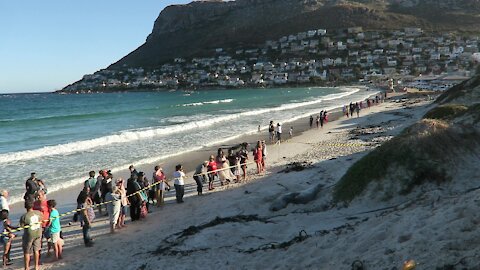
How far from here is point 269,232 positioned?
28.3ft

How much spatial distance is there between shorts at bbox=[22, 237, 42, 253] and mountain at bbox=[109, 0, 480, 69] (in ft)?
509

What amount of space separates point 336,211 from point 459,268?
15.0 ft

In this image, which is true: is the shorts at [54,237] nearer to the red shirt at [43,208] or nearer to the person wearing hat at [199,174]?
the red shirt at [43,208]

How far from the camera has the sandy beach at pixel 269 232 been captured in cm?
584

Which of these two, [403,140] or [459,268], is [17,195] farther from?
[459,268]

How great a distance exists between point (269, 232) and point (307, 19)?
555ft

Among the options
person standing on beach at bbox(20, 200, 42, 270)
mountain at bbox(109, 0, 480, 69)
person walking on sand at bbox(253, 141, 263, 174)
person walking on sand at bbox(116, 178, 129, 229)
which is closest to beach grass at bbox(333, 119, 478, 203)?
person walking on sand at bbox(116, 178, 129, 229)

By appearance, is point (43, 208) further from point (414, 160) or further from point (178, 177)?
point (414, 160)

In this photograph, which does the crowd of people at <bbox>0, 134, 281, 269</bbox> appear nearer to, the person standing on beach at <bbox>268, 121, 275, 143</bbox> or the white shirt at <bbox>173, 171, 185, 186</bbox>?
the white shirt at <bbox>173, 171, 185, 186</bbox>

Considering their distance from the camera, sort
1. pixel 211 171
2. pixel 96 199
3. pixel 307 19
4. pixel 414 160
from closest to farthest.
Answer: pixel 414 160, pixel 96 199, pixel 211 171, pixel 307 19

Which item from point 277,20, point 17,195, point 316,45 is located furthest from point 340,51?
point 17,195

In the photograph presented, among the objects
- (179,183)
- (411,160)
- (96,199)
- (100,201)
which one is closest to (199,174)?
(179,183)

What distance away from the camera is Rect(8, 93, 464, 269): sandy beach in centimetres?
584

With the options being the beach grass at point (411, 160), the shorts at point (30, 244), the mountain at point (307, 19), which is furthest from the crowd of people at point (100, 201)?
the mountain at point (307, 19)
